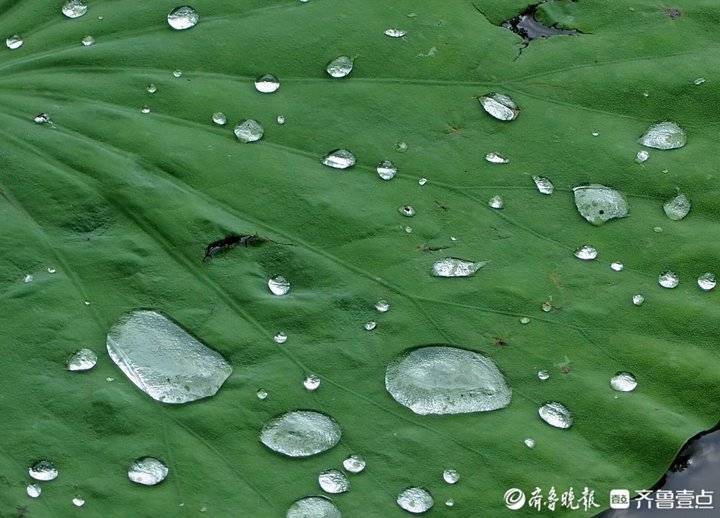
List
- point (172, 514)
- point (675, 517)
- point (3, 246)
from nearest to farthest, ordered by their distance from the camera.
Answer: point (172, 514) < point (3, 246) < point (675, 517)

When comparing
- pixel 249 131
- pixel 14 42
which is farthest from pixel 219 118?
pixel 14 42

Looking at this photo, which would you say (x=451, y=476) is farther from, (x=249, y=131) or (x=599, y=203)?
(x=249, y=131)

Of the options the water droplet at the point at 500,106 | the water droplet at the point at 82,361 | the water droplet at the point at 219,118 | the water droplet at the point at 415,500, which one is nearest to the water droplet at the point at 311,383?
the water droplet at the point at 415,500

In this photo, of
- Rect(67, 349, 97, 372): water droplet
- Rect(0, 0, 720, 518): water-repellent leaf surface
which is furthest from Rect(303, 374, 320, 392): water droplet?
Rect(67, 349, 97, 372): water droplet

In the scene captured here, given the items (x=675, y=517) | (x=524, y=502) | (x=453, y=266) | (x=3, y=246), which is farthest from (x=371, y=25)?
(x=675, y=517)

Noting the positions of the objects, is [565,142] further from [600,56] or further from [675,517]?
[675,517]
